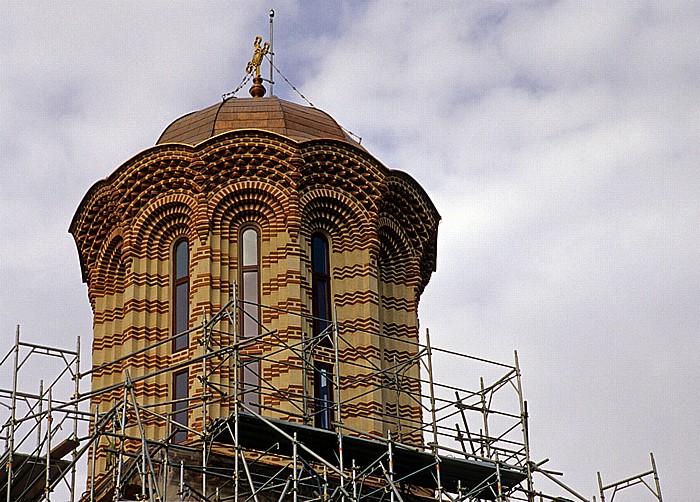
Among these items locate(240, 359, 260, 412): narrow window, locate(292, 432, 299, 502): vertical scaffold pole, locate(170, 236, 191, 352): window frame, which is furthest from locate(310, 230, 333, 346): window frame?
locate(292, 432, 299, 502): vertical scaffold pole

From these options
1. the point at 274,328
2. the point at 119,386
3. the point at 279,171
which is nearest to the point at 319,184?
the point at 279,171

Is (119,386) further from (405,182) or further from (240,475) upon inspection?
(405,182)

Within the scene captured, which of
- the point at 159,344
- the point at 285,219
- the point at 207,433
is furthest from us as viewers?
the point at 285,219

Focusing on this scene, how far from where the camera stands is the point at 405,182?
3195 cm

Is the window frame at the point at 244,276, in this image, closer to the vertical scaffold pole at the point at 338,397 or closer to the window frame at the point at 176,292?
the window frame at the point at 176,292

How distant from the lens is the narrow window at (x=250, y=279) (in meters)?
29.2

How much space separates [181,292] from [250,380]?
103 inches

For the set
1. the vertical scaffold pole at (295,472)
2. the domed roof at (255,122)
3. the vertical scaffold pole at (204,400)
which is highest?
the domed roof at (255,122)

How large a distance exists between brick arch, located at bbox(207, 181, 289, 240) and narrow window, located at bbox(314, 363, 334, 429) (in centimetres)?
290

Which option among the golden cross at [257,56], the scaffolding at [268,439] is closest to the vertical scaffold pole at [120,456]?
the scaffolding at [268,439]

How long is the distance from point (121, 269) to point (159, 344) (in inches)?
147

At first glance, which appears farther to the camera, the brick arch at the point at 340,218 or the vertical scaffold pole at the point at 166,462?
the brick arch at the point at 340,218

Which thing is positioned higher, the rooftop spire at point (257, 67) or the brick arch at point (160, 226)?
the rooftop spire at point (257, 67)

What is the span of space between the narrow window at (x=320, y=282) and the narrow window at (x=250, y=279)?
3.62ft
